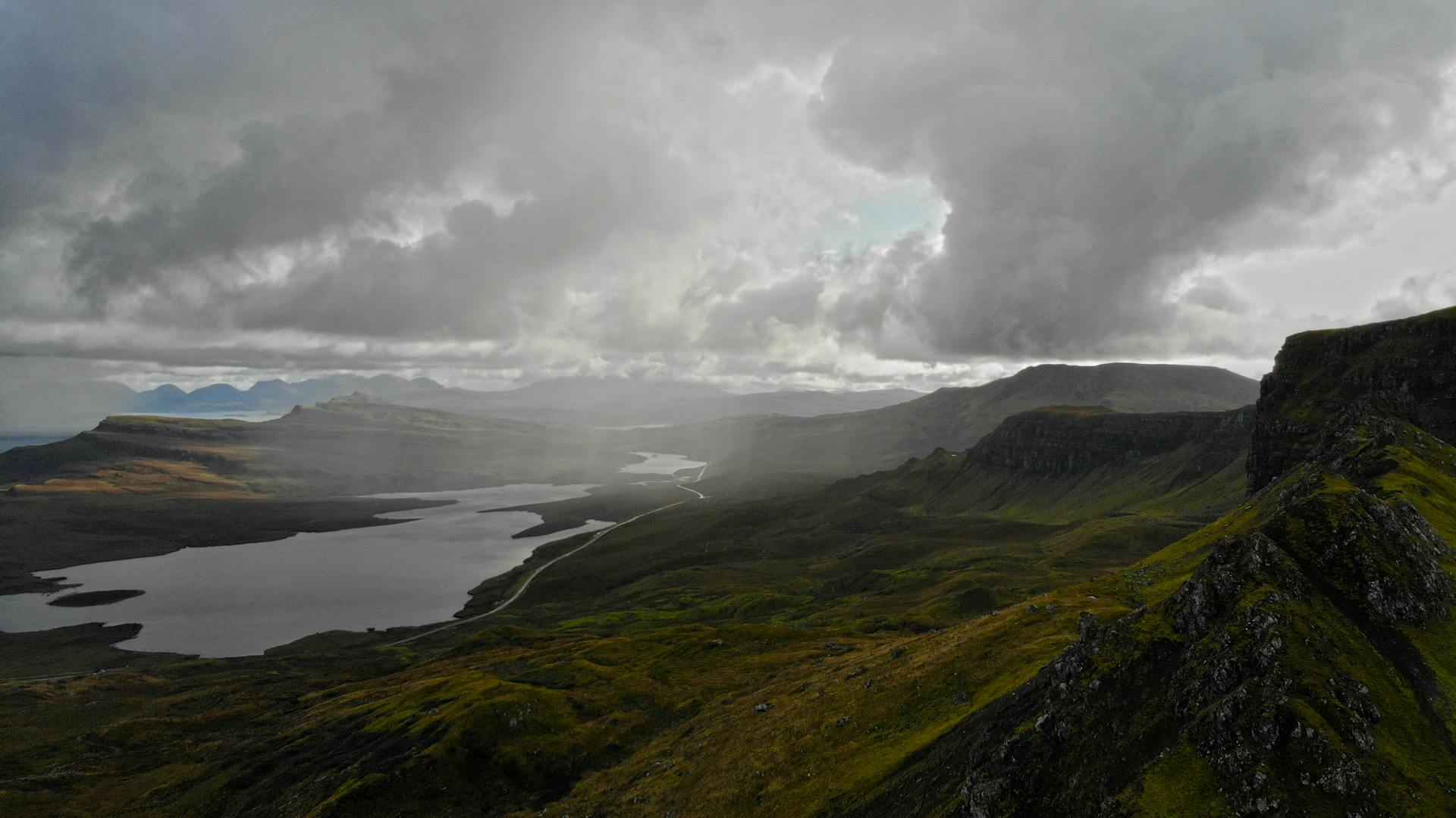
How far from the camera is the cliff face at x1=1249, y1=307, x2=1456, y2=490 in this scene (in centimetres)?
10775

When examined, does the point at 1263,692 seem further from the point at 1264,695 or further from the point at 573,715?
the point at 573,715

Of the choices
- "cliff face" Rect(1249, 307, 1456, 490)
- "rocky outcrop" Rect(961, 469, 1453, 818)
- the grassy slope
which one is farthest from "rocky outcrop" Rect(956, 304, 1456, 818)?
"cliff face" Rect(1249, 307, 1456, 490)

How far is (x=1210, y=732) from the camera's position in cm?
2370

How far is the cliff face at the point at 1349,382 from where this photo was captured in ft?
354

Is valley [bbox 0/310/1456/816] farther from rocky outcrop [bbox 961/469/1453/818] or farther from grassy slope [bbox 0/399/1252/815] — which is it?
grassy slope [bbox 0/399/1252/815]

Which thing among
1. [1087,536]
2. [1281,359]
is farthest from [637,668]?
[1281,359]

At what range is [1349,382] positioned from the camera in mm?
122625

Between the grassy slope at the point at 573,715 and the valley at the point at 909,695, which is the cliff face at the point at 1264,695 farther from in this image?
the grassy slope at the point at 573,715

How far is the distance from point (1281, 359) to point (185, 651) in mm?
264611

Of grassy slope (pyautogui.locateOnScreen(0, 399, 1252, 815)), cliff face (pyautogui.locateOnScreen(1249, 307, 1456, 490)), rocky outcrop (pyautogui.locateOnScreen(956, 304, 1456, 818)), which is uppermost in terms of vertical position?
cliff face (pyautogui.locateOnScreen(1249, 307, 1456, 490))

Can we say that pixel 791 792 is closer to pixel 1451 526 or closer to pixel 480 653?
pixel 1451 526

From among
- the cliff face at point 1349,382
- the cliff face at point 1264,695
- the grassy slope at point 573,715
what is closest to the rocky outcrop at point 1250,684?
the cliff face at point 1264,695

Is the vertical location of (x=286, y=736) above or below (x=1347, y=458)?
below

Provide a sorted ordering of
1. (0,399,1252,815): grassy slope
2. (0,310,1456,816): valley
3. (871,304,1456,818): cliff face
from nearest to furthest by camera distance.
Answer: (871,304,1456,818): cliff face → (0,310,1456,816): valley → (0,399,1252,815): grassy slope
